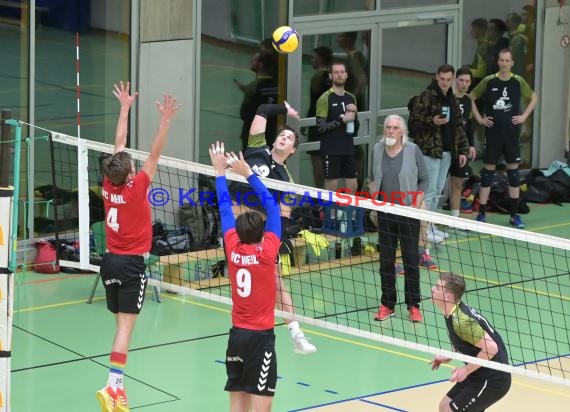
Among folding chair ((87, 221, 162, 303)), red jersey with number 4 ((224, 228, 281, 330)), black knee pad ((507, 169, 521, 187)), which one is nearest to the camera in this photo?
red jersey with number 4 ((224, 228, 281, 330))

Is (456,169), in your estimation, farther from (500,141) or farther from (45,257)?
(45,257)

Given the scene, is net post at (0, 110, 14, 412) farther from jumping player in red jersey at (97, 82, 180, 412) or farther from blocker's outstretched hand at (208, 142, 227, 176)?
blocker's outstretched hand at (208, 142, 227, 176)

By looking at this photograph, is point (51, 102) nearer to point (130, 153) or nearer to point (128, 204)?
point (130, 153)

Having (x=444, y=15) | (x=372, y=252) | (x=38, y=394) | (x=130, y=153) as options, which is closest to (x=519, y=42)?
(x=444, y=15)

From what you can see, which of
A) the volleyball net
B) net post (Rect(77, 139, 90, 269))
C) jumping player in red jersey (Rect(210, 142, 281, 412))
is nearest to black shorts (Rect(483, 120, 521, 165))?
the volleyball net

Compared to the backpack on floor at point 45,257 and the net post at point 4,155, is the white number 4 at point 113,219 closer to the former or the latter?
the net post at point 4,155

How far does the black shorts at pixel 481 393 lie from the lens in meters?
8.41

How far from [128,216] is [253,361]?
201 centimetres

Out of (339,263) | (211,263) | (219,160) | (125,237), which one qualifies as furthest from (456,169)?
(219,160)

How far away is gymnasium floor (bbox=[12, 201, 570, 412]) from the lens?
10.1 meters

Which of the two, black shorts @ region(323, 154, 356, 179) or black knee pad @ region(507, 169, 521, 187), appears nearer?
black shorts @ region(323, 154, 356, 179)

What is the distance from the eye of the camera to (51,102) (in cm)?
1487

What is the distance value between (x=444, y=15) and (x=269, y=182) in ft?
31.8

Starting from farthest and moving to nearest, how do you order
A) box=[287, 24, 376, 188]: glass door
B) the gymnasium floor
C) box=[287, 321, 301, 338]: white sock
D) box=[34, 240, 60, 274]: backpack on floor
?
1. box=[287, 24, 376, 188]: glass door
2. box=[34, 240, 60, 274]: backpack on floor
3. box=[287, 321, 301, 338]: white sock
4. the gymnasium floor
